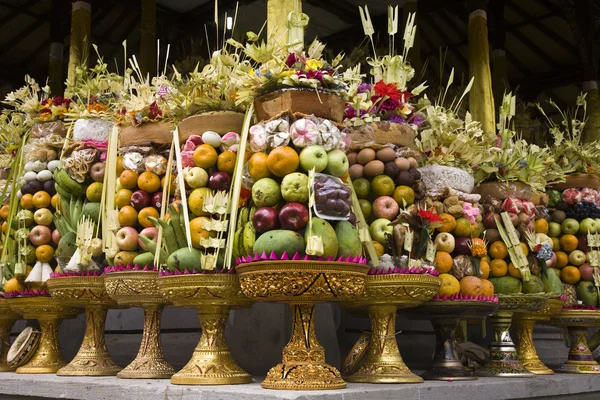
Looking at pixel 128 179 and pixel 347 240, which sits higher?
pixel 128 179

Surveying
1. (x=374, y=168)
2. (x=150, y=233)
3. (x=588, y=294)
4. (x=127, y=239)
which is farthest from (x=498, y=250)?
(x=127, y=239)

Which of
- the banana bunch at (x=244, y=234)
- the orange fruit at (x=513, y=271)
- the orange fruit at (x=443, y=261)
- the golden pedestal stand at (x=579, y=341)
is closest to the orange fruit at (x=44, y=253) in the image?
the banana bunch at (x=244, y=234)

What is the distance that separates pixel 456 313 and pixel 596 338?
222 cm

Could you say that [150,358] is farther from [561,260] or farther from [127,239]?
[561,260]

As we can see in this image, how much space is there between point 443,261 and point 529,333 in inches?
46.6

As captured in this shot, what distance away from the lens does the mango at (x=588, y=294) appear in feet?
16.1

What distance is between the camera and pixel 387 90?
156 inches

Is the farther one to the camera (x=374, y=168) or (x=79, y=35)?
(x=79, y=35)

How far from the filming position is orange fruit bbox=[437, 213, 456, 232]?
3900 mm

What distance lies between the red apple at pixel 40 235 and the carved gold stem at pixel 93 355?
0.57 m

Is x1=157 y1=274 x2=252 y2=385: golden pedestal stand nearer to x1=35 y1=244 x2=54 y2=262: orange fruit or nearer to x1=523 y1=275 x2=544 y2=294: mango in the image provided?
x1=35 y1=244 x2=54 y2=262: orange fruit

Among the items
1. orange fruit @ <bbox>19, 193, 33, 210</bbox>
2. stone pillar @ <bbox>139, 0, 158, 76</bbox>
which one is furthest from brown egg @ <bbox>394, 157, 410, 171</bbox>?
stone pillar @ <bbox>139, 0, 158, 76</bbox>

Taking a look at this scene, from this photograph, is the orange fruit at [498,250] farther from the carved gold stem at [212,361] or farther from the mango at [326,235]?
the carved gold stem at [212,361]

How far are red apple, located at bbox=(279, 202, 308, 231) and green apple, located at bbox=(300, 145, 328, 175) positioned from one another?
19cm
